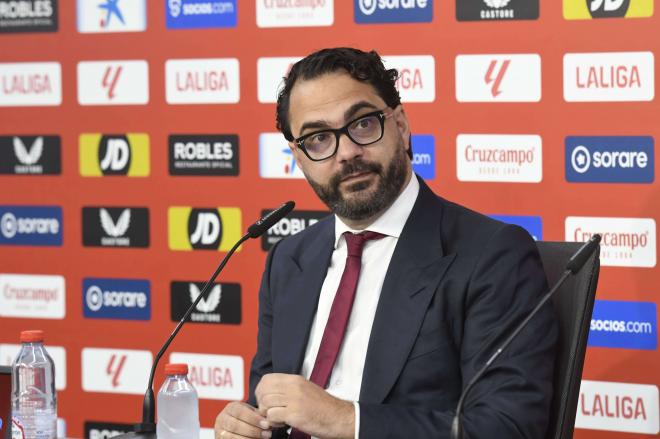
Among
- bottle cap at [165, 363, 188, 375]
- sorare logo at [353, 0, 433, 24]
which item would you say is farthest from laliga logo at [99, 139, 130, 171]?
bottle cap at [165, 363, 188, 375]

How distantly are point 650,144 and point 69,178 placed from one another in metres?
2.16

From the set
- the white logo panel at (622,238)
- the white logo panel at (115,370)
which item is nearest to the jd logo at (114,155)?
the white logo panel at (115,370)

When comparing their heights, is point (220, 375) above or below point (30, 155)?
below

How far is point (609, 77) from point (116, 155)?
1.84 metres

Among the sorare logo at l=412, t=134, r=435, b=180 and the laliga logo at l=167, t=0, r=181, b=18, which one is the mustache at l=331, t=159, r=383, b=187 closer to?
the sorare logo at l=412, t=134, r=435, b=180

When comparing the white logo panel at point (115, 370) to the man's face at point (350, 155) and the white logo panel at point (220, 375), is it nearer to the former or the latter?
the white logo panel at point (220, 375)

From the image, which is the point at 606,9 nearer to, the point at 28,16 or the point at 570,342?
the point at 570,342

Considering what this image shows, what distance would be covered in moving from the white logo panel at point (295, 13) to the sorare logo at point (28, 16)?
864mm

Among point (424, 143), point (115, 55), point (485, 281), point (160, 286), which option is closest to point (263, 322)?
point (485, 281)

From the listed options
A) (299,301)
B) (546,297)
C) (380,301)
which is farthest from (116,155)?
(546,297)

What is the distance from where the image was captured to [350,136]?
97.3 inches

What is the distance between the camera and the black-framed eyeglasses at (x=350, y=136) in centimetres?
248

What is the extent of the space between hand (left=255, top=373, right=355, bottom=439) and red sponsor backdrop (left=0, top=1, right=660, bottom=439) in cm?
151

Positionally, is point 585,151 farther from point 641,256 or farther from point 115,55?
point 115,55
